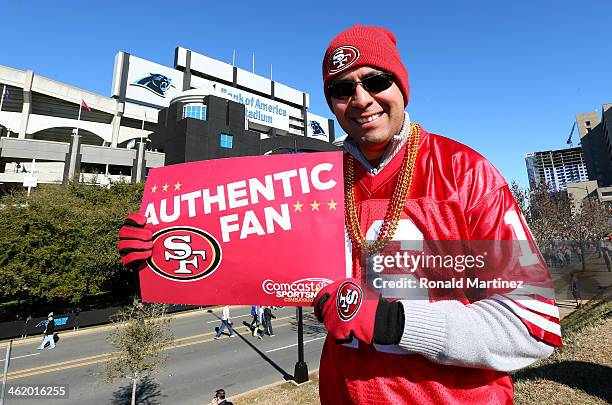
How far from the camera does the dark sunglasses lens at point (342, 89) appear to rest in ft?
5.91

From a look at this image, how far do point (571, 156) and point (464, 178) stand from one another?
17484 cm

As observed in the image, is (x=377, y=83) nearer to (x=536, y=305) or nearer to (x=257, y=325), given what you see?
(x=536, y=305)

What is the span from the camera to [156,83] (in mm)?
52781

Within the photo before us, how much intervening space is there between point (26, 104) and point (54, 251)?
33.8 meters

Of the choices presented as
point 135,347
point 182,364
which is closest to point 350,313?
point 135,347

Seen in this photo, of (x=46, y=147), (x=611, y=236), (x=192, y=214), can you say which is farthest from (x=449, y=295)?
(x=46, y=147)

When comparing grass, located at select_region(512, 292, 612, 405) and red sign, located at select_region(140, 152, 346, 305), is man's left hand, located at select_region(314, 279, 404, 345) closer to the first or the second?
red sign, located at select_region(140, 152, 346, 305)

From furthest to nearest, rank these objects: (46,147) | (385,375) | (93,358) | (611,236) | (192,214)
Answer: (46,147) < (93,358) < (192,214) < (611,236) < (385,375)

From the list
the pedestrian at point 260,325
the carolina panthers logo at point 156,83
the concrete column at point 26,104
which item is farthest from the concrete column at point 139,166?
the pedestrian at point 260,325

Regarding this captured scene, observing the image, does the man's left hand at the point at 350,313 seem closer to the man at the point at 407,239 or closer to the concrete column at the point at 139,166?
the man at the point at 407,239

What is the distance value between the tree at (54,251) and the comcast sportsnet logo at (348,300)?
776 inches

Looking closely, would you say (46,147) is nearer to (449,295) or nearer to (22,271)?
(22,271)

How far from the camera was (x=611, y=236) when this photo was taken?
2053mm

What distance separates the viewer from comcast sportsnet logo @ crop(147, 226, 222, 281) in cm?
231
